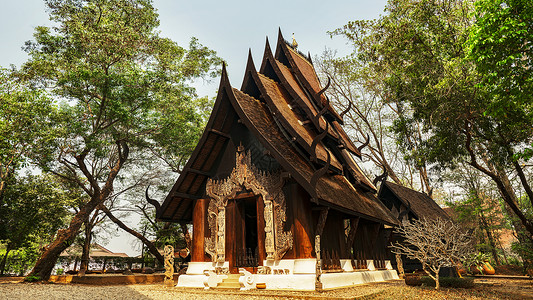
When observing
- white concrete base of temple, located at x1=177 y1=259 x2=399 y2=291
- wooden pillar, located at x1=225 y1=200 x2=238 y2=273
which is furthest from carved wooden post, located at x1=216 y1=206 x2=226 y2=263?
white concrete base of temple, located at x1=177 y1=259 x2=399 y2=291

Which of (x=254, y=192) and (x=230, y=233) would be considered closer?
(x=254, y=192)

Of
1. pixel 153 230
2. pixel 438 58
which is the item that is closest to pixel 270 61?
pixel 438 58

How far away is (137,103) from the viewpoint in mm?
18109

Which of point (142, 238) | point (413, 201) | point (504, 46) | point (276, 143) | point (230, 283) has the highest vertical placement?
point (504, 46)

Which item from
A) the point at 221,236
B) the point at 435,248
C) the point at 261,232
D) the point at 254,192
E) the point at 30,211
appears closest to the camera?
the point at 435,248

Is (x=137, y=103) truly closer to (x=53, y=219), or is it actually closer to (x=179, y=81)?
(x=179, y=81)

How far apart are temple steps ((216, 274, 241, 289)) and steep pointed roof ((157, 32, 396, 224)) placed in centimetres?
329

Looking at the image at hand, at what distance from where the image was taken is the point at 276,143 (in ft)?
34.5

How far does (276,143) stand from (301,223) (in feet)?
8.41

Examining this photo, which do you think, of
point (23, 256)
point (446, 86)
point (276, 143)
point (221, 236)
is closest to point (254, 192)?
point (276, 143)

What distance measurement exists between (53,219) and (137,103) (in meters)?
10.4

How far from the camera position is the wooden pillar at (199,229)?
11.6 m

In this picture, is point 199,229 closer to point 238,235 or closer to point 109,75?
point 238,235

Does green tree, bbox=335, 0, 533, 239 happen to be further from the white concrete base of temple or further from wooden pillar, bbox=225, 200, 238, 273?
wooden pillar, bbox=225, 200, 238, 273
